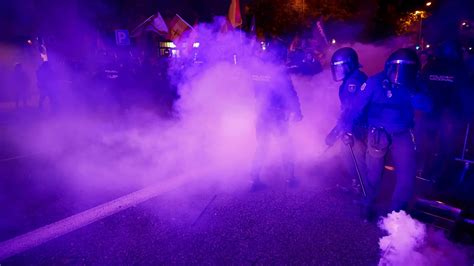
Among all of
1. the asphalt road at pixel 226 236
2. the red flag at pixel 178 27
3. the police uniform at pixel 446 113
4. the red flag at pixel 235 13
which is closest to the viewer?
the asphalt road at pixel 226 236

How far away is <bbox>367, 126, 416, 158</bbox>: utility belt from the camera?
330 cm

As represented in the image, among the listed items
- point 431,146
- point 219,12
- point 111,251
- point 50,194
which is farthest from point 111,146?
point 219,12

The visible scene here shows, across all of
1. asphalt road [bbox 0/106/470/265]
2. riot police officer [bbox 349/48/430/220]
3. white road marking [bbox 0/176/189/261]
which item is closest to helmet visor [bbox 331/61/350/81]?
riot police officer [bbox 349/48/430/220]

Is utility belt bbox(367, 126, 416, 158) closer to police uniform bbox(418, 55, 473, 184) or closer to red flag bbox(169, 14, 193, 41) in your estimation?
police uniform bbox(418, 55, 473, 184)

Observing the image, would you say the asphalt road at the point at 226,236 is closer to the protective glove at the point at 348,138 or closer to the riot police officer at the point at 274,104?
the riot police officer at the point at 274,104

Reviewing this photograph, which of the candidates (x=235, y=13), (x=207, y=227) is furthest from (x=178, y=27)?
(x=207, y=227)

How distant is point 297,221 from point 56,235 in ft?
8.93

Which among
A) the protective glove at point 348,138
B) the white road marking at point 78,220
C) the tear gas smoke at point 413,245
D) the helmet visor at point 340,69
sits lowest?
the white road marking at point 78,220

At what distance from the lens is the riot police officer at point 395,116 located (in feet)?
10.4

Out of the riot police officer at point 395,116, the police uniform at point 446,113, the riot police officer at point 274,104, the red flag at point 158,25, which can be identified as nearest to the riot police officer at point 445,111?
the police uniform at point 446,113

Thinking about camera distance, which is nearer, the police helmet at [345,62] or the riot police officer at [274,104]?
the police helmet at [345,62]

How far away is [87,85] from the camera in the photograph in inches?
511

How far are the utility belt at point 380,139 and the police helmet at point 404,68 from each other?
1.70 ft

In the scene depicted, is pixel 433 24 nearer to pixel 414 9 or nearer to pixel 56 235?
pixel 414 9
